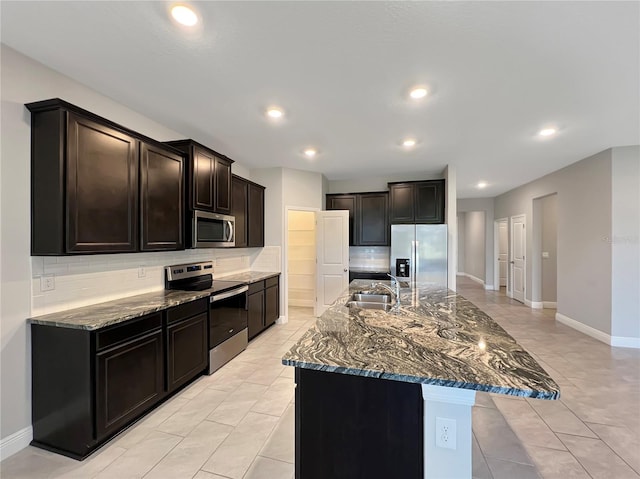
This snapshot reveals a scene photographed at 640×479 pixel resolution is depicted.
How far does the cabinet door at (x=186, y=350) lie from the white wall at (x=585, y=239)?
5.30 m

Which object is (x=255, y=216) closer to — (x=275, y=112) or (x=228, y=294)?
(x=228, y=294)

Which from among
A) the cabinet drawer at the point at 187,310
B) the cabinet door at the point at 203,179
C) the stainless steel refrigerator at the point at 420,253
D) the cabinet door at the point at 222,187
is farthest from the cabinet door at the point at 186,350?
the stainless steel refrigerator at the point at 420,253

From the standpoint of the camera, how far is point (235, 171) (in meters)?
4.61

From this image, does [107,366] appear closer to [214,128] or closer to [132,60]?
[132,60]

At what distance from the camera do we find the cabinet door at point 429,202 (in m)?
4.99

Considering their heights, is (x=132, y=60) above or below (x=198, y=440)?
above

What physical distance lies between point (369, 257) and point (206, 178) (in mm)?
3543

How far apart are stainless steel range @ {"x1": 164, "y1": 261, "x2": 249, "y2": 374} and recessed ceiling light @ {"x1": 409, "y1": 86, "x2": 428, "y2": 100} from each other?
2696 mm

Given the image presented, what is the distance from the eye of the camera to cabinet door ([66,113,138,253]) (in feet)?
6.29

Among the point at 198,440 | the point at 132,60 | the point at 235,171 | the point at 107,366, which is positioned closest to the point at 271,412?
the point at 198,440

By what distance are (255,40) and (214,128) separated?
1.63 meters

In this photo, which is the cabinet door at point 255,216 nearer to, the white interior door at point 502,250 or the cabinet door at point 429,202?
the cabinet door at point 429,202

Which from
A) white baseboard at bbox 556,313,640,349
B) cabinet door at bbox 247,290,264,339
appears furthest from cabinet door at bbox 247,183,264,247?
white baseboard at bbox 556,313,640,349

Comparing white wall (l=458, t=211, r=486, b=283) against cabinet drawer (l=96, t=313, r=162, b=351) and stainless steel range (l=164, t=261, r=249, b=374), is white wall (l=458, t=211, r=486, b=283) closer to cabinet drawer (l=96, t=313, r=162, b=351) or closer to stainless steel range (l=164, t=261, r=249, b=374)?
stainless steel range (l=164, t=261, r=249, b=374)
